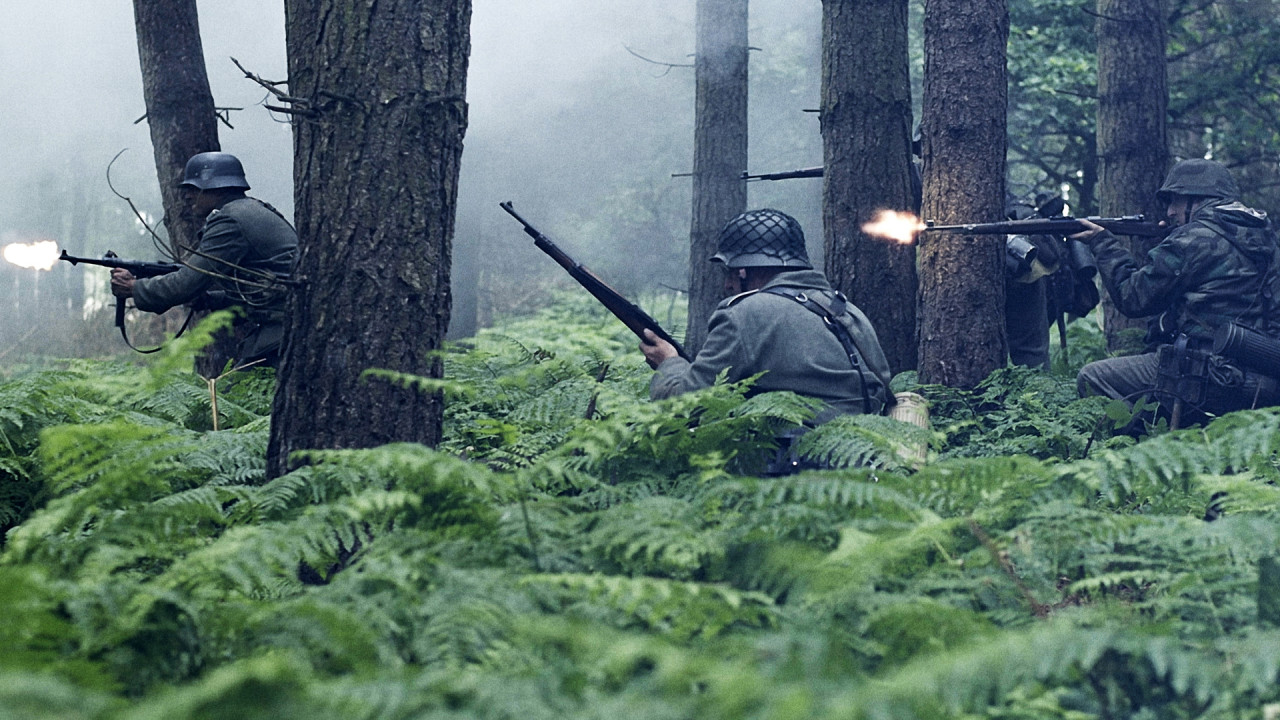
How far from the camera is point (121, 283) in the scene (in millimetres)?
6898

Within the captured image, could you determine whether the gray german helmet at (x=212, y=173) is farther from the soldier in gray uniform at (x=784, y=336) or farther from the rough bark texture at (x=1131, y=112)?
the rough bark texture at (x=1131, y=112)

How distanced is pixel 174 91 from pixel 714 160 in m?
5.46

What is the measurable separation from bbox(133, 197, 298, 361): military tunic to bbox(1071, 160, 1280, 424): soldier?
216 inches

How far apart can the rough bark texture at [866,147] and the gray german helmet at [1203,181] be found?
174 cm

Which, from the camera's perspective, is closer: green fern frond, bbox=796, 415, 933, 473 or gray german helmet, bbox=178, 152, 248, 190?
green fern frond, bbox=796, 415, 933, 473

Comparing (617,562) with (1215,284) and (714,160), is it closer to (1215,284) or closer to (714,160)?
(1215,284)

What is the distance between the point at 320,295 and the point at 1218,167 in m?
6.10

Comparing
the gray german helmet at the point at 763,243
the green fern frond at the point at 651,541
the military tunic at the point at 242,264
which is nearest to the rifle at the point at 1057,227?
the gray german helmet at the point at 763,243

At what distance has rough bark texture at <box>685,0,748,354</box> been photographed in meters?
10.8

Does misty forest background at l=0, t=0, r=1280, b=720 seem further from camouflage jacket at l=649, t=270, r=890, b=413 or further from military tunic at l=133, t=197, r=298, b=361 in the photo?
military tunic at l=133, t=197, r=298, b=361

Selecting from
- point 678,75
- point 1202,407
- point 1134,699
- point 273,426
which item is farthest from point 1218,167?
point 678,75

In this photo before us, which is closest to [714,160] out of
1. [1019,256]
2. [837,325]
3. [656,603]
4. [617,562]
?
[1019,256]

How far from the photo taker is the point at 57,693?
163cm

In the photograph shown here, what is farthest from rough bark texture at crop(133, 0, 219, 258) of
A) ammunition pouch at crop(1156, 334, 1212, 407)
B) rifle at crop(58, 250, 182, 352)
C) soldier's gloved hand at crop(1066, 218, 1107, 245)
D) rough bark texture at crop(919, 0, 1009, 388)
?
ammunition pouch at crop(1156, 334, 1212, 407)
